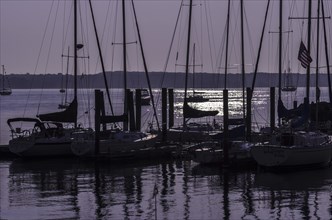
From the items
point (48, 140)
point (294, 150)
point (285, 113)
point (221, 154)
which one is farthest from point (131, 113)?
point (294, 150)

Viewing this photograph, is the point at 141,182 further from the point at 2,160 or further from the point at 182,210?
the point at 2,160

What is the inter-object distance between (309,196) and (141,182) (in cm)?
858

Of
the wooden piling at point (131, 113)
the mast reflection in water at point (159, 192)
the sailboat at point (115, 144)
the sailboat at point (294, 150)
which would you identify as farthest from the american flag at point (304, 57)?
the wooden piling at point (131, 113)

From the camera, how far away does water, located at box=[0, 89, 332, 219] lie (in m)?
28.2

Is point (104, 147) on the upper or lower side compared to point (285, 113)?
lower

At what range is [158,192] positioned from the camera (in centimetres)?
3312

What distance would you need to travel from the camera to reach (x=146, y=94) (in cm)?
17612

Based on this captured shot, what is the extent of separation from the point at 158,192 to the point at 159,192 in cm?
8

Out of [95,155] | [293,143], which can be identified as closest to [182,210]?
[293,143]

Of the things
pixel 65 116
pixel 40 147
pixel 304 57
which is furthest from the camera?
pixel 65 116

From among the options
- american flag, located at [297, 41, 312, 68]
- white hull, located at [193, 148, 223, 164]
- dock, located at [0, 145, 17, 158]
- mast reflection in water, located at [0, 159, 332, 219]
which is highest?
american flag, located at [297, 41, 312, 68]

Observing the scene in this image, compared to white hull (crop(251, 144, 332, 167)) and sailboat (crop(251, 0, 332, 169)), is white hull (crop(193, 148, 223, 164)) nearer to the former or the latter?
sailboat (crop(251, 0, 332, 169))

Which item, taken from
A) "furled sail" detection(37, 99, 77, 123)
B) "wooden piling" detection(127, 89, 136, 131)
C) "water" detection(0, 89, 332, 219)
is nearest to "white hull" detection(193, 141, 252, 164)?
"water" detection(0, 89, 332, 219)

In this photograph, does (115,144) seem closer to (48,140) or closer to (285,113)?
(48,140)
